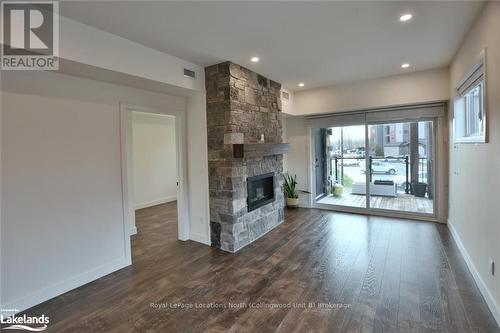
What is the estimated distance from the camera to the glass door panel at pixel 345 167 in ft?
18.9

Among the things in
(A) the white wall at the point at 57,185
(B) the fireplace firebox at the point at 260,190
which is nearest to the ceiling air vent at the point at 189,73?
(A) the white wall at the point at 57,185

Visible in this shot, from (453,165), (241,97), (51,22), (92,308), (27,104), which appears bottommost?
(92,308)

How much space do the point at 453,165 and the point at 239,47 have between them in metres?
3.95

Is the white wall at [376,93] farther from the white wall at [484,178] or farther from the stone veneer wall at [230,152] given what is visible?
the stone veneer wall at [230,152]

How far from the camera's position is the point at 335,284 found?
276cm

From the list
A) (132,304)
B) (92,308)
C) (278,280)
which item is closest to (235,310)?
(278,280)

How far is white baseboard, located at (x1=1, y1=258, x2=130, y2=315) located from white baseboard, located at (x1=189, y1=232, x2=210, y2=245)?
115 centimetres

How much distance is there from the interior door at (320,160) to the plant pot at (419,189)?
77.3 inches

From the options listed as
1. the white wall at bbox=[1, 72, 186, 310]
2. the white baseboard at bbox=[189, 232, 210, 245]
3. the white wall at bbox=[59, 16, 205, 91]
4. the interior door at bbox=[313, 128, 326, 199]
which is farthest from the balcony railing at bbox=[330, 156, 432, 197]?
the white wall at bbox=[1, 72, 186, 310]

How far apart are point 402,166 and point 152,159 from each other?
6.41m

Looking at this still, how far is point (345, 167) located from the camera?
6.10 metres

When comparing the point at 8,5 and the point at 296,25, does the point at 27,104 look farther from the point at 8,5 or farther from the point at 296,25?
the point at 296,25

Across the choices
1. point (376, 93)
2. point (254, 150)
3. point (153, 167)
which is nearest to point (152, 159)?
point (153, 167)

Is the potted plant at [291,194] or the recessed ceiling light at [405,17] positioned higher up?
the recessed ceiling light at [405,17]
